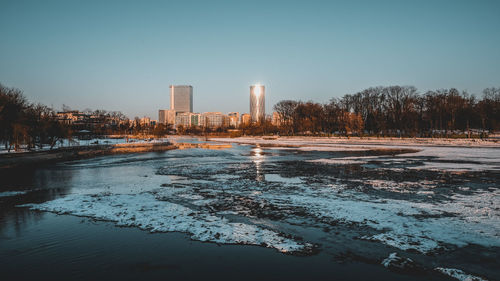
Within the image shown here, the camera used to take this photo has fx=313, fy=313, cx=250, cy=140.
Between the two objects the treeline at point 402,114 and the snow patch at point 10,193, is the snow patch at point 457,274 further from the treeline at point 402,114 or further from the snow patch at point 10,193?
the treeline at point 402,114

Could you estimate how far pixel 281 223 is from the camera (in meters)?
9.40

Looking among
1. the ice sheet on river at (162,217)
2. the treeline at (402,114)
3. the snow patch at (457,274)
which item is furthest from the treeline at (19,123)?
the treeline at (402,114)

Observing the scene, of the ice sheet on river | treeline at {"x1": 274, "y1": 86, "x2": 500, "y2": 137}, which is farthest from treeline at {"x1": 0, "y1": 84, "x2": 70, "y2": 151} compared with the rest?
treeline at {"x1": 274, "y1": 86, "x2": 500, "y2": 137}

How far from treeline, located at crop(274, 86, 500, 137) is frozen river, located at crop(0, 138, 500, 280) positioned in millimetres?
63612

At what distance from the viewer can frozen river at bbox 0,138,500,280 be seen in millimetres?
6801

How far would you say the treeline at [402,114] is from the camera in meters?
76.6

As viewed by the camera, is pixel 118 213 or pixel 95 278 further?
pixel 118 213

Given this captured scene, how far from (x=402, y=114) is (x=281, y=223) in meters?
79.4

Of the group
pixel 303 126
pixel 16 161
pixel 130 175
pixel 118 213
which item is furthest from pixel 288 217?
pixel 303 126

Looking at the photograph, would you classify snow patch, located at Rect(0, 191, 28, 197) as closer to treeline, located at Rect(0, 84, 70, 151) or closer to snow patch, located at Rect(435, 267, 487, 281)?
snow patch, located at Rect(435, 267, 487, 281)

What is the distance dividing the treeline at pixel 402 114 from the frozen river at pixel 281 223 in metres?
63.6

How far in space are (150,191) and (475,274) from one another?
39.5 feet

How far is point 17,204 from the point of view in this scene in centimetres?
1212

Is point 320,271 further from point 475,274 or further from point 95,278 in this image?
point 95,278
